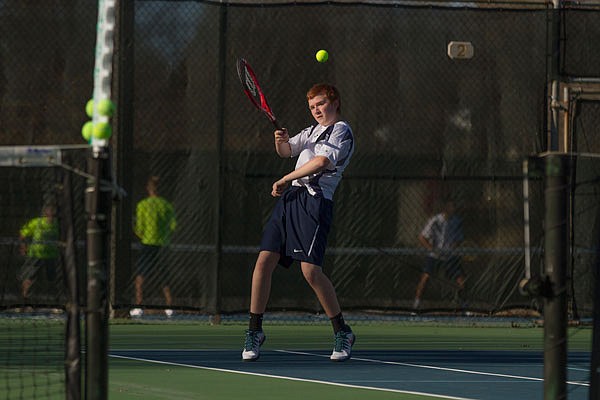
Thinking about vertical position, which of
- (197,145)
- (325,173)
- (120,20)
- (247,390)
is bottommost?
(247,390)

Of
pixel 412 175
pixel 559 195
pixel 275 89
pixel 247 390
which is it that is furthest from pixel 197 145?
pixel 559 195

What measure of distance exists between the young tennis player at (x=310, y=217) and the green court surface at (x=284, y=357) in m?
0.36

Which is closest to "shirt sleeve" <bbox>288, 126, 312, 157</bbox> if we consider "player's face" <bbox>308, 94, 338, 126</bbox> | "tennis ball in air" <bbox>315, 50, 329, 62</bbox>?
"player's face" <bbox>308, 94, 338, 126</bbox>

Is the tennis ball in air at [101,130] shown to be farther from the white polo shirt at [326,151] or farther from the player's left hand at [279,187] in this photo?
the white polo shirt at [326,151]

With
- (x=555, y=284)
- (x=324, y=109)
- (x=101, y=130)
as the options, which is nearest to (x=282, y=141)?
(x=324, y=109)

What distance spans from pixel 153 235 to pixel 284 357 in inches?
118

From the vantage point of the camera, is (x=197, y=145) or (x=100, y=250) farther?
(x=197, y=145)

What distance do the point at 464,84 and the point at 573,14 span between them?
111cm

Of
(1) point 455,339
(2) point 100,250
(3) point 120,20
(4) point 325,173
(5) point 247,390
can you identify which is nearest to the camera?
(2) point 100,250

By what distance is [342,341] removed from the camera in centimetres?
788

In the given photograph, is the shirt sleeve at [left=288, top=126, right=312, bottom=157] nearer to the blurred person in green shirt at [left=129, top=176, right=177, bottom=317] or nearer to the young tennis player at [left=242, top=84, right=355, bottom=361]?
the young tennis player at [left=242, top=84, right=355, bottom=361]

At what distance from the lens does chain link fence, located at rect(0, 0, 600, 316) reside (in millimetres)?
11109

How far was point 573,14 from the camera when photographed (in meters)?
11.5

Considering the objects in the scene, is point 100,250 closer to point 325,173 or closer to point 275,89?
point 325,173
